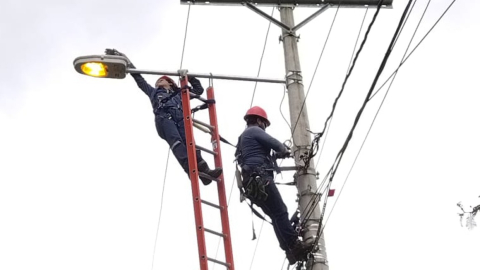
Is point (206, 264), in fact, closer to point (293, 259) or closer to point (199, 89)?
point (293, 259)

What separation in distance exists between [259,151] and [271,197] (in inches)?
21.9

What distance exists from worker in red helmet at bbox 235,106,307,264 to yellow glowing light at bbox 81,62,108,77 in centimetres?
168

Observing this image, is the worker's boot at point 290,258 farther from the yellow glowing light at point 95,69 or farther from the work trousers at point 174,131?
the yellow glowing light at point 95,69

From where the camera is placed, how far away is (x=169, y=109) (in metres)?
9.58

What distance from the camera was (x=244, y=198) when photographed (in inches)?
348

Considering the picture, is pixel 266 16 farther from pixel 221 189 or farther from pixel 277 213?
pixel 277 213

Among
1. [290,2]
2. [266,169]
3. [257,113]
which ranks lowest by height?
[266,169]

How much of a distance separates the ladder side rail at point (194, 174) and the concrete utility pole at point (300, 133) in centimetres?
110

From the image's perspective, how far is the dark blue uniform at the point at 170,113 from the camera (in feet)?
30.2

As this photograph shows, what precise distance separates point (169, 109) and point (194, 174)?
174 centimetres

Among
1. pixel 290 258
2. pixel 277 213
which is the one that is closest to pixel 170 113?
pixel 277 213

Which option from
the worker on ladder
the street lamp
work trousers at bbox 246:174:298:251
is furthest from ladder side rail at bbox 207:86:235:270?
the street lamp

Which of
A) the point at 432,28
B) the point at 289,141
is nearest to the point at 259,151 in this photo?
→ the point at 289,141

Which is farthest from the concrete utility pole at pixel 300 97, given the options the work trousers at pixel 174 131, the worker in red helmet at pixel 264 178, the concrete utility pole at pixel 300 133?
the work trousers at pixel 174 131
